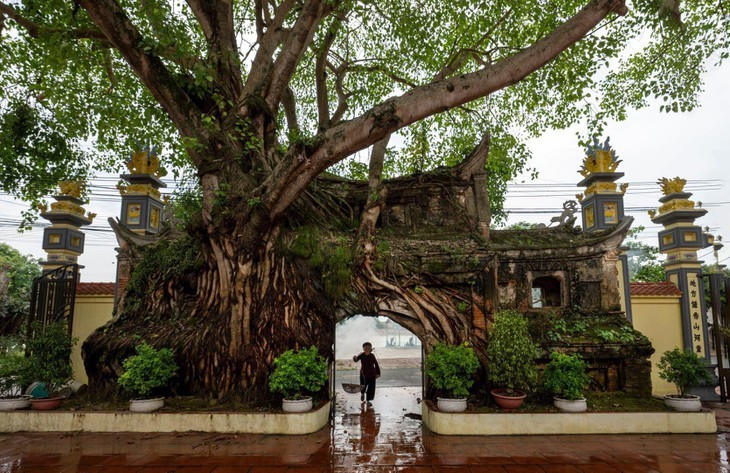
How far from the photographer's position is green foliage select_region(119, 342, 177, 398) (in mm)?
6562

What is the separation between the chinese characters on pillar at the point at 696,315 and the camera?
10.5 metres

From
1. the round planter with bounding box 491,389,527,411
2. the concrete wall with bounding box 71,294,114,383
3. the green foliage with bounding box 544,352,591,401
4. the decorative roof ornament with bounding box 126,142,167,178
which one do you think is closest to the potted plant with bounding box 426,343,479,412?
the round planter with bounding box 491,389,527,411

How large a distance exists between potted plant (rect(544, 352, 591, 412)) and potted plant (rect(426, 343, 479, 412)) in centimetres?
123

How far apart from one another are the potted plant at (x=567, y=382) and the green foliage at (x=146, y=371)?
611cm

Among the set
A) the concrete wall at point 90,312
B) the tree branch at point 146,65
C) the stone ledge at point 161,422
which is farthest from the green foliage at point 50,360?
the tree branch at point 146,65

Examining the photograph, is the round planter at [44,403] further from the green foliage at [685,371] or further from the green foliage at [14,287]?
the green foliage at [685,371]

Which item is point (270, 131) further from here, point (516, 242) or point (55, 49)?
point (516, 242)

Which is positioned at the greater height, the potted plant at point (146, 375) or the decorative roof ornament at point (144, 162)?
the decorative roof ornament at point (144, 162)

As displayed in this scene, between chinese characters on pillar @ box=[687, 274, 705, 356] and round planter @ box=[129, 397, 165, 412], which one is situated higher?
chinese characters on pillar @ box=[687, 274, 705, 356]

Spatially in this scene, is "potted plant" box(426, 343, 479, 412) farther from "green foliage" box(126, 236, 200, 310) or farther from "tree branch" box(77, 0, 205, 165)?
"tree branch" box(77, 0, 205, 165)

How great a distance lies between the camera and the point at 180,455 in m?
5.30

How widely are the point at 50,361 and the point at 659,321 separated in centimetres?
1313

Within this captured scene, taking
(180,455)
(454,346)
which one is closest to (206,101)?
(180,455)

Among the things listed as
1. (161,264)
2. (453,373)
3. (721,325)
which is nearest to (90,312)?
(161,264)
